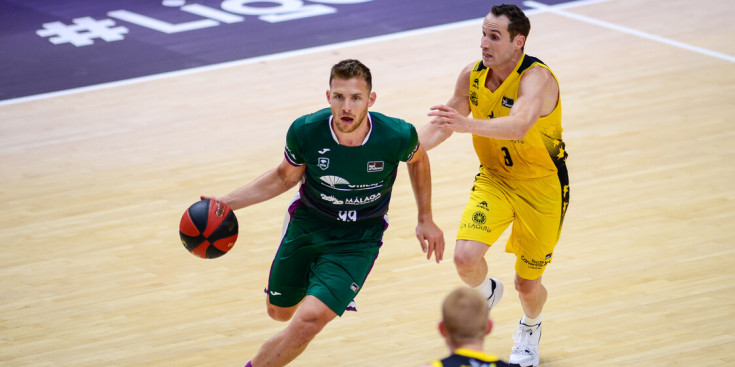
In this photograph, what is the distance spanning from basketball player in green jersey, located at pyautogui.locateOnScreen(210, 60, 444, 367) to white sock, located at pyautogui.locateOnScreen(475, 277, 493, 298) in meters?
0.65

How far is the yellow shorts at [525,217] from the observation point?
19.2 feet

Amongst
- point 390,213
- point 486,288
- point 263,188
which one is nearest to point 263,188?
point 263,188

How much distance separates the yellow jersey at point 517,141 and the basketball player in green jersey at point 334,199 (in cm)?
61

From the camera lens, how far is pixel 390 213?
828 cm

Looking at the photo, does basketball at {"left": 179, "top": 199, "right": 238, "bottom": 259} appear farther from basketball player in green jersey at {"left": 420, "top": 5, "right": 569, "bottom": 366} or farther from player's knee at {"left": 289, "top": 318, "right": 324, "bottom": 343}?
basketball player in green jersey at {"left": 420, "top": 5, "right": 569, "bottom": 366}

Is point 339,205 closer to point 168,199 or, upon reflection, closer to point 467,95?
point 467,95

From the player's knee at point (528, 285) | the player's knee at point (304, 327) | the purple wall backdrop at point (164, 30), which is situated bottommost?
the purple wall backdrop at point (164, 30)

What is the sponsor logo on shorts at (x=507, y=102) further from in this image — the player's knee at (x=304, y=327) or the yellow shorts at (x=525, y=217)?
the player's knee at (x=304, y=327)

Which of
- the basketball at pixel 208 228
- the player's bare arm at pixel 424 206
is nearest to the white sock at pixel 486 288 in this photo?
the player's bare arm at pixel 424 206

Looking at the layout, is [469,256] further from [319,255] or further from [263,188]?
[263,188]

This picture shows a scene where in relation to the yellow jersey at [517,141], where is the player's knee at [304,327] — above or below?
below

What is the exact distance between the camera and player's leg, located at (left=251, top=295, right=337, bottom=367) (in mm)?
5062

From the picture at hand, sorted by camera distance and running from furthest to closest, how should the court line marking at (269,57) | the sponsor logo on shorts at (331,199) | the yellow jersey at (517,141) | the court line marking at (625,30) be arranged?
the court line marking at (625,30) → the court line marking at (269,57) → the yellow jersey at (517,141) → the sponsor logo on shorts at (331,199)

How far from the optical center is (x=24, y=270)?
7449mm
